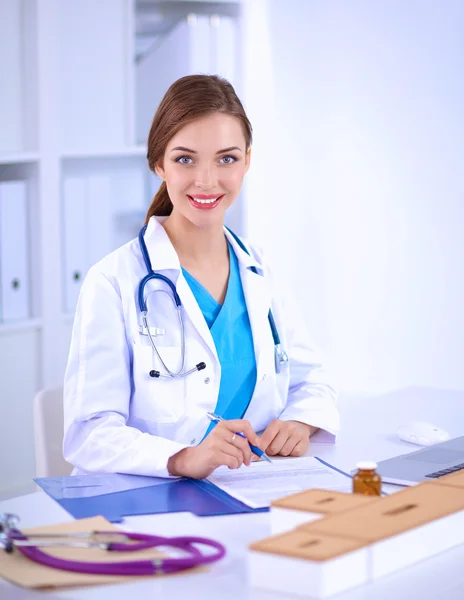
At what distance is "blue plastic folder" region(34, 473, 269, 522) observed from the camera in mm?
1427

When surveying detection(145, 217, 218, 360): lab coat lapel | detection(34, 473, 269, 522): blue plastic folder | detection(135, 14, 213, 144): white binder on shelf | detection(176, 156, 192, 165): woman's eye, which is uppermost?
detection(135, 14, 213, 144): white binder on shelf

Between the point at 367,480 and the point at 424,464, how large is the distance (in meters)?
0.34

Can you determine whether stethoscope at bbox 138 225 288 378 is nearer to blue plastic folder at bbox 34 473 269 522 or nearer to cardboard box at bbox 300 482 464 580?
blue plastic folder at bbox 34 473 269 522

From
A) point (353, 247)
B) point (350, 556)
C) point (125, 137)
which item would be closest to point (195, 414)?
point (350, 556)

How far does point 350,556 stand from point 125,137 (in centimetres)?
248

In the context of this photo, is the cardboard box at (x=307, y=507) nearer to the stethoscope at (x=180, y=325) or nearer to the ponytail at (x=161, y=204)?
the stethoscope at (x=180, y=325)

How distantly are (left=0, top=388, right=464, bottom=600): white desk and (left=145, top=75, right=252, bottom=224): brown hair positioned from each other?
683mm

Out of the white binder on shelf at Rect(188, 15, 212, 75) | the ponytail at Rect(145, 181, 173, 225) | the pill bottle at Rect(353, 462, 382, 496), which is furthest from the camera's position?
the white binder on shelf at Rect(188, 15, 212, 75)

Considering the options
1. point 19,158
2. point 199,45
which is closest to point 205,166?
point 19,158

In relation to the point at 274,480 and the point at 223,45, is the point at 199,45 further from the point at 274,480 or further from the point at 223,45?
the point at 274,480

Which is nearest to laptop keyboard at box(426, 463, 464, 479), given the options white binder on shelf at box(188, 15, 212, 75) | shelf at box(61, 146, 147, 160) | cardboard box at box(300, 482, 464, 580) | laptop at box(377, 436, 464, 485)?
laptop at box(377, 436, 464, 485)

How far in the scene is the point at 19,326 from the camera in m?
3.09

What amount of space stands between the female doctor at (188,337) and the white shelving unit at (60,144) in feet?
3.66

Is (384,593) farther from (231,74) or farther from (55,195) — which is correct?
(231,74)
